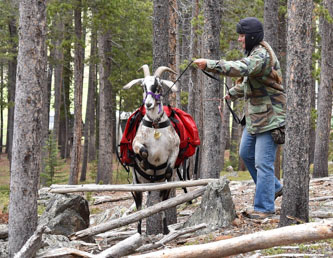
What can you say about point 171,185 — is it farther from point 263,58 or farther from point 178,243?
point 263,58

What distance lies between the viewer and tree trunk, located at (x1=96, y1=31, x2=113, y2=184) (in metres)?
23.5

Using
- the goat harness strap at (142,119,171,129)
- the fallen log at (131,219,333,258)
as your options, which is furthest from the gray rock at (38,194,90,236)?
the fallen log at (131,219,333,258)

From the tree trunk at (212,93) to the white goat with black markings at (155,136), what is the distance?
336cm

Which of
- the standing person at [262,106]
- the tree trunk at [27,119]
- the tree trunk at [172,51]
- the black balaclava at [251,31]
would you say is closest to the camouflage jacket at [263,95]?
the standing person at [262,106]

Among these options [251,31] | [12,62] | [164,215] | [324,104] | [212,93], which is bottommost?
[164,215]

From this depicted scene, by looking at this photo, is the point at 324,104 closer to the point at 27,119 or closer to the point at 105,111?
the point at 105,111

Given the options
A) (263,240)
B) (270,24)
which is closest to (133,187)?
(263,240)

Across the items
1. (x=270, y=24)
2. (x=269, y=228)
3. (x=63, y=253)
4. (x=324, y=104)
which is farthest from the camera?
(x=324, y=104)

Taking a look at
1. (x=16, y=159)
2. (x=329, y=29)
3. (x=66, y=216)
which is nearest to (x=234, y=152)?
(x=329, y=29)

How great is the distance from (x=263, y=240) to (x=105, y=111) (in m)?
19.1

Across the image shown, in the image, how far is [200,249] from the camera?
16.1 feet

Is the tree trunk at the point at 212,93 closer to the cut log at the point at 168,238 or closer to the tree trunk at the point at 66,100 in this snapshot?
the cut log at the point at 168,238

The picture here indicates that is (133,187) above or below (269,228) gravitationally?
above

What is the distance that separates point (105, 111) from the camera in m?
23.4
